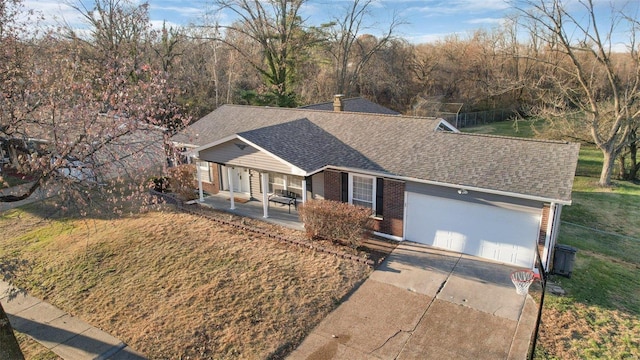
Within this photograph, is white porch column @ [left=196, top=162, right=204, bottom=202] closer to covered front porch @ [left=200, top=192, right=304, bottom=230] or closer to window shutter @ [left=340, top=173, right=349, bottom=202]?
covered front porch @ [left=200, top=192, right=304, bottom=230]

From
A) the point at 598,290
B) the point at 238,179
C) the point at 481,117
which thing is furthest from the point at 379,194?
the point at 481,117

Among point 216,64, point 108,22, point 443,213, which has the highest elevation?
point 108,22

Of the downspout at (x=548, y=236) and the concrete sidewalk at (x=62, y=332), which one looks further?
the downspout at (x=548, y=236)

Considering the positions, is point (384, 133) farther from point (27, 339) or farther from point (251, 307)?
point (27, 339)

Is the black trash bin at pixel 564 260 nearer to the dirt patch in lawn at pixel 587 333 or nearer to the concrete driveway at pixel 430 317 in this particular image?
the concrete driveway at pixel 430 317

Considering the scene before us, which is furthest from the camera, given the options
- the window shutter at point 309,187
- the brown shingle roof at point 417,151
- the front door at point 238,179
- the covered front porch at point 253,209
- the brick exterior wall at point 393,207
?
the front door at point 238,179

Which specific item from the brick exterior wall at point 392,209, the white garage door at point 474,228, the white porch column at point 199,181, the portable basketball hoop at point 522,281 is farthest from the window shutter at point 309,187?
the portable basketball hoop at point 522,281

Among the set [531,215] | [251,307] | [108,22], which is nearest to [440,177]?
[531,215]
